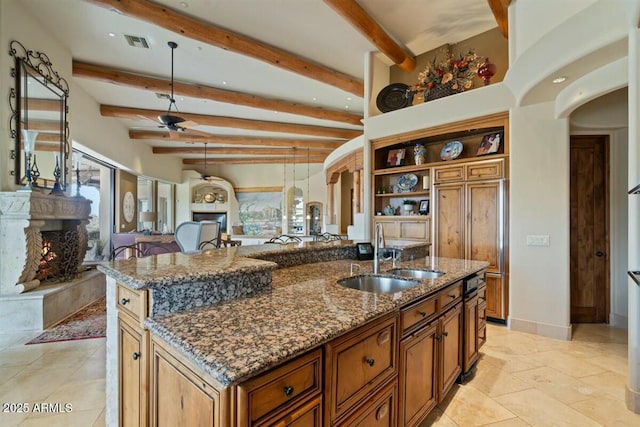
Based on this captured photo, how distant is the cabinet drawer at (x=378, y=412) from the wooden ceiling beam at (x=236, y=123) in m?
6.13

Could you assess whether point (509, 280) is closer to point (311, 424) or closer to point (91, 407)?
point (311, 424)

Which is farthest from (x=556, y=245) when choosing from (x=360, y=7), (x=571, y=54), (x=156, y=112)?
(x=156, y=112)

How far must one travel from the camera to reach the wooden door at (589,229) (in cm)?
379

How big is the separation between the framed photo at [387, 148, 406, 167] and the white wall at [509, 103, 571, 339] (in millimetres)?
1568

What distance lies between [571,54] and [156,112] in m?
6.90

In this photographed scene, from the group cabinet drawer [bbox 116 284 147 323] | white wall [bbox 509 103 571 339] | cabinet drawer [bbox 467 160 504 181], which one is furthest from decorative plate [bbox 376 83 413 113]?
cabinet drawer [bbox 116 284 147 323]

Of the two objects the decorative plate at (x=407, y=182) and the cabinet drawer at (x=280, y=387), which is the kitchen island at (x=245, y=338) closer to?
the cabinet drawer at (x=280, y=387)

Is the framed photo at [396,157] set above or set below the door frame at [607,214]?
above

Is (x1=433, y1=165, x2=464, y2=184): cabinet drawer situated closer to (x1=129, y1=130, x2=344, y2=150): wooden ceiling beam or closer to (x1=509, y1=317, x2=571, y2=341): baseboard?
(x1=509, y1=317, x2=571, y2=341): baseboard

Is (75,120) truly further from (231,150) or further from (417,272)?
(417,272)

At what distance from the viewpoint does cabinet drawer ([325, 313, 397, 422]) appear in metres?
1.12

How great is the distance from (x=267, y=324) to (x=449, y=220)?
3.59m

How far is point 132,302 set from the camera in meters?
1.34

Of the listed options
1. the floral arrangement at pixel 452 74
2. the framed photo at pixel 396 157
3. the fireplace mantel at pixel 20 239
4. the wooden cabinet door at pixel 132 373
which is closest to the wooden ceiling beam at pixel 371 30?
the floral arrangement at pixel 452 74
